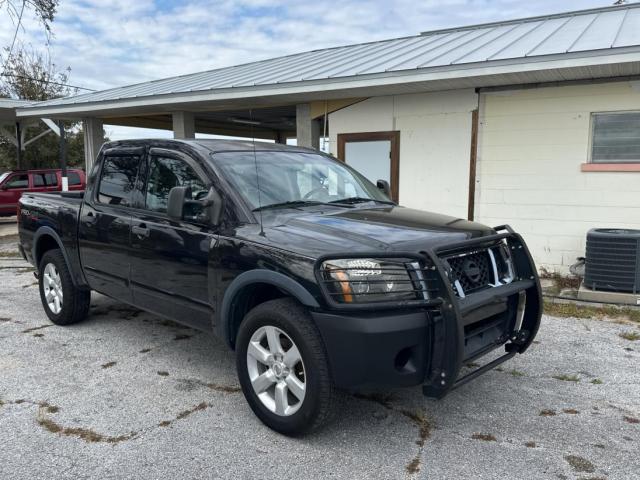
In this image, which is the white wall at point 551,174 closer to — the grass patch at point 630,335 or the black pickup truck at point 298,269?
the grass patch at point 630,335

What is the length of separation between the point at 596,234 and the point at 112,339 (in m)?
5.75

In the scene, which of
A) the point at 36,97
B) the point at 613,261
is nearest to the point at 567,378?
the point at 613,261

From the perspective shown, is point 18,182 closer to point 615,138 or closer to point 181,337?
point 181,337

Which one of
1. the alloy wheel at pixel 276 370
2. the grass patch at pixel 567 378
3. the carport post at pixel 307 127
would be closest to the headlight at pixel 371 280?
the alloy wheel at pixel 276 370

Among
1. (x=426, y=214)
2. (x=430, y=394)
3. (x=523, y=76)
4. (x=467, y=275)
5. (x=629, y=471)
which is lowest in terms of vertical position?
(x=629, y=471)

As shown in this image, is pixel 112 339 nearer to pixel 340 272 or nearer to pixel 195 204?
pixel 195 204

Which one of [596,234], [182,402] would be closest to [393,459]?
[182,402]

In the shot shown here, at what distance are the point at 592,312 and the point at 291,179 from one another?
4101 mm

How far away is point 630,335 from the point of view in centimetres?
536

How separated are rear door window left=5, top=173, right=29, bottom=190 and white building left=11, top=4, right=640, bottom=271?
9456 millimetres

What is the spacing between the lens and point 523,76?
7.49m

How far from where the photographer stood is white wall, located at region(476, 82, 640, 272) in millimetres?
7559

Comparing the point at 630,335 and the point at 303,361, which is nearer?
the point at 303,361

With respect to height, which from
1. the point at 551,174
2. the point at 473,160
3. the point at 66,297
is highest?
the point at 473,160
